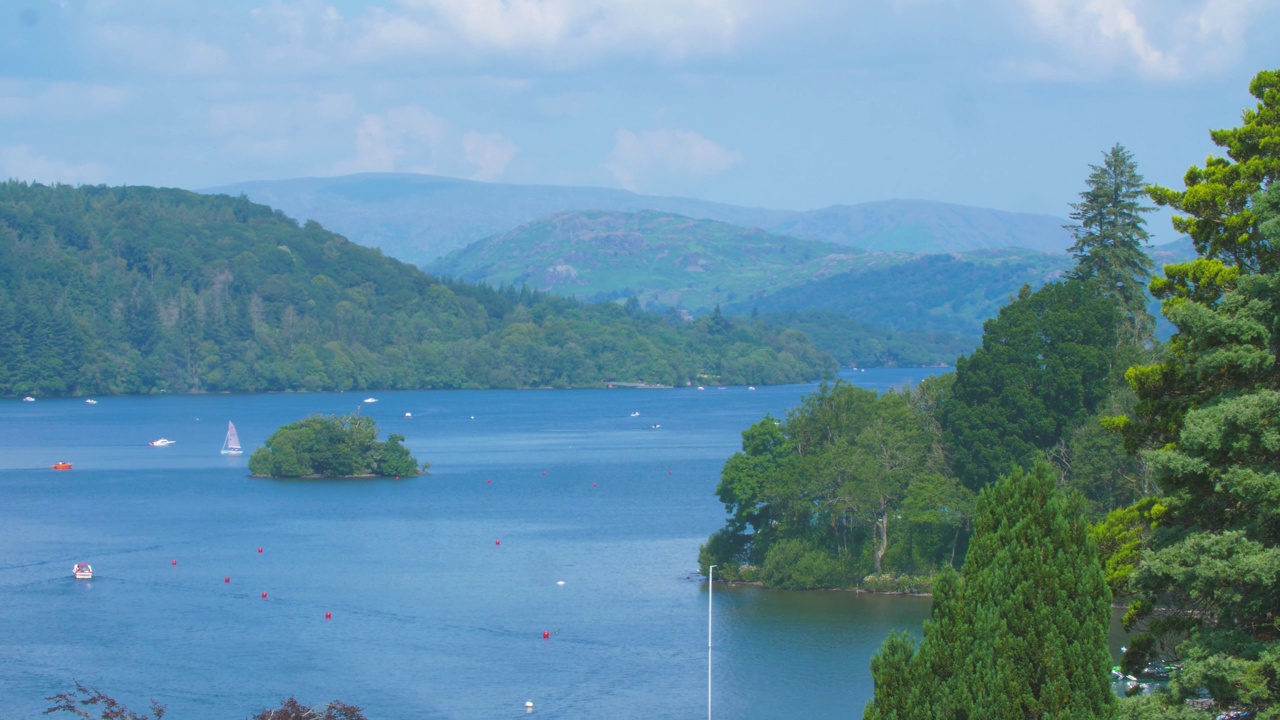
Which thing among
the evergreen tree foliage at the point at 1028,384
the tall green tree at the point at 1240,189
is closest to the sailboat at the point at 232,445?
the evergreen tree foliage at the point at 1028,384

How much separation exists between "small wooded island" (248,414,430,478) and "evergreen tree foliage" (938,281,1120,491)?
52801 millimetres

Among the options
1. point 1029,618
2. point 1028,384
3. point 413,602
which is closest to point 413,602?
point 413,602

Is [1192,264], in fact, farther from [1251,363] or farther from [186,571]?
[186,571]

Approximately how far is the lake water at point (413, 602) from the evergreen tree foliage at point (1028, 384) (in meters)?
7.40

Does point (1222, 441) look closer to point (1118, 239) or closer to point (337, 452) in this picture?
point (1118, 239)

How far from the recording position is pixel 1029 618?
18.9m

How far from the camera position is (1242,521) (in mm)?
19844

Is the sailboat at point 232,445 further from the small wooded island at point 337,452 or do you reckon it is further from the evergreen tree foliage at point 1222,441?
the evergreen tree foliage at point 1222,441

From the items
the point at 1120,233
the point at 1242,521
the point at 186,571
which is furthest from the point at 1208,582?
the point at 186,571

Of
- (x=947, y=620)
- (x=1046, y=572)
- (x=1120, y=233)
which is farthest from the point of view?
(x=1120, y=233)

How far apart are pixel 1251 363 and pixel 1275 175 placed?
12.0 ft

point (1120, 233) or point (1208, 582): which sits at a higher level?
point (1120, 233)

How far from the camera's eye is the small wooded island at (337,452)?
4094 inches

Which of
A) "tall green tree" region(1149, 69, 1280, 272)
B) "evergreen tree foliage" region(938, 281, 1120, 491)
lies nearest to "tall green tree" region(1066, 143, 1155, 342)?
"evergreen tree foliage" region(938, 281, 1120, 491)
